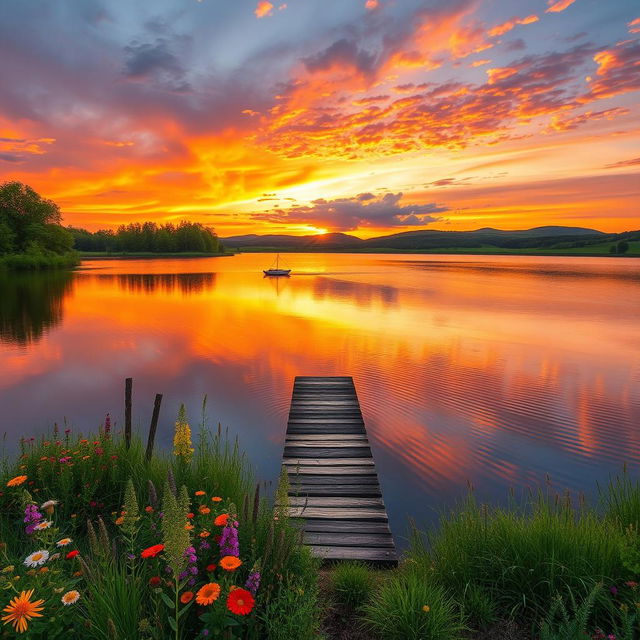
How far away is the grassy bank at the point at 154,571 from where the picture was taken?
325cm

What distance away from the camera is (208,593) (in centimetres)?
320

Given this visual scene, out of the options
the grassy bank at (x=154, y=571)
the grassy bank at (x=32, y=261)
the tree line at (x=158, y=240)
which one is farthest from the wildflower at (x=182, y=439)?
the tree line at (x=158, y=240)

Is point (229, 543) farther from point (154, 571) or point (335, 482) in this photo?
point (335, 482)

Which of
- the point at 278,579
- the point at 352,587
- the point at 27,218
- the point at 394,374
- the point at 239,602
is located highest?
the point at 27,218

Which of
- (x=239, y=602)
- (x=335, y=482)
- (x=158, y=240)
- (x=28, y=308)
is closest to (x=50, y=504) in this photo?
(x=239, y=602)

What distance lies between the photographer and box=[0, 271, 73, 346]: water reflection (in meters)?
28.5

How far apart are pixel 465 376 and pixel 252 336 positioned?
52.0 feet

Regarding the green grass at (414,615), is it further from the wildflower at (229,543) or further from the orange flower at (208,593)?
the orange flower at (208,593)

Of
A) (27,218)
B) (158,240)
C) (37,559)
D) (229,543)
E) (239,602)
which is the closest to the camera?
(239,602)

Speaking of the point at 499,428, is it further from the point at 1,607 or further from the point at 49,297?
the point at 49,297

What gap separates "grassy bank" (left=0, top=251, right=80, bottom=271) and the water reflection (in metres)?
16.1

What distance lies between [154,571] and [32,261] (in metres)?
84.5

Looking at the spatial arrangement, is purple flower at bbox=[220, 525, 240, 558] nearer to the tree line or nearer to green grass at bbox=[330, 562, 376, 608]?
green grass at bbox=[330, 562, 376, 608]

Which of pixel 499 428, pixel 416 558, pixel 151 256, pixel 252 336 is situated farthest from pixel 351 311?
pixel 151 256
